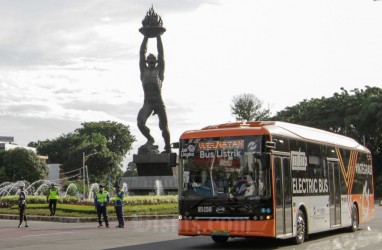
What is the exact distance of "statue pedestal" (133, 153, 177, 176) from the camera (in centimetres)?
4309

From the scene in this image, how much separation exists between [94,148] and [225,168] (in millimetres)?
81846

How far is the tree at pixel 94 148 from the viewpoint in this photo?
9688 centimetres

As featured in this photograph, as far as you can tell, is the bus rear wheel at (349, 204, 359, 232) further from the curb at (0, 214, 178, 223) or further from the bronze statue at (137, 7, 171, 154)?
the bronze statue at (137, 7, 171, 154)

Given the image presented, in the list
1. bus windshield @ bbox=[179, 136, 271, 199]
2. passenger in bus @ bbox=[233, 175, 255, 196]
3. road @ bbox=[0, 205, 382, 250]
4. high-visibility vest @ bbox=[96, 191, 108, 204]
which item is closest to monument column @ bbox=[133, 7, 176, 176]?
high-visibility vest @ bbox=[96, 191, 108, 204]

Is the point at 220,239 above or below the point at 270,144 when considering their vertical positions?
below

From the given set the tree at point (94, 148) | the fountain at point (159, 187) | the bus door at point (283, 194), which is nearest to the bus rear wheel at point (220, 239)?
the bus door at point (283, 194)

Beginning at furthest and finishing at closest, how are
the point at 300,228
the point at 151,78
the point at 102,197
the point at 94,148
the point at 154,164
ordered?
the point at 94,148
the point at 154,164
the point at 151,78
the point at 102,197
the point at 300,228

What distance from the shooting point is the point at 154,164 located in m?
43.4

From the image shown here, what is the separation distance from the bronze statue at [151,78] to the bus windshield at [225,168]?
93.4 feet

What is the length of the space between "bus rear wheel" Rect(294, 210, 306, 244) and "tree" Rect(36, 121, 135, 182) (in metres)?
77.6

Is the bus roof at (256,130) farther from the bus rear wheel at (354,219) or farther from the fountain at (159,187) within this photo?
the fountain at (159,187)

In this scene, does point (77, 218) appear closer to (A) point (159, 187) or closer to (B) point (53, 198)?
(B) point (53, 198)

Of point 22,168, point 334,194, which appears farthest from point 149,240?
point 22,168

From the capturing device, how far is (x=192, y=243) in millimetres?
16344
